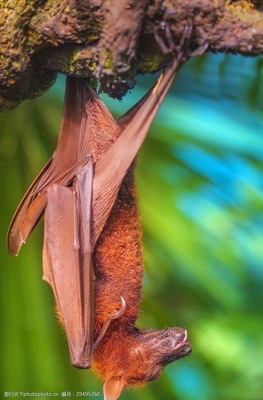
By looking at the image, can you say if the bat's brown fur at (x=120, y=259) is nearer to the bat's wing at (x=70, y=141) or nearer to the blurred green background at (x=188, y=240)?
the bat's wing at (x=70, y=141)

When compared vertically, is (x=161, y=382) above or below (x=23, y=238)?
below

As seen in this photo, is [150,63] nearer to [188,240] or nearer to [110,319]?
[110,319]

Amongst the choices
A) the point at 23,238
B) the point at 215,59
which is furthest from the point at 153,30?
the point at 215,59

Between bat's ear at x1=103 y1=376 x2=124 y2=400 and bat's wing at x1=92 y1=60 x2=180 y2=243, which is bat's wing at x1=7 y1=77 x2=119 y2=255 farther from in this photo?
bat's ear at x1=103 y1=376 x2=124 y2=400

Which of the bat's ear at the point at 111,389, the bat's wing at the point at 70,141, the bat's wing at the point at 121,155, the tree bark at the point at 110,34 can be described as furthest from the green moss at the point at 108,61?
the bat's ear at the point at 111,389

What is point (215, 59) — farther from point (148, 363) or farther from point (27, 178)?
point (148, 363)
